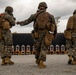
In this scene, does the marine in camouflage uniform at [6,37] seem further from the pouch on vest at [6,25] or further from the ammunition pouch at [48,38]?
the ammunition pouch at [48,38]

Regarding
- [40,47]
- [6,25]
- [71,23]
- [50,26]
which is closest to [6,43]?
[6,25]

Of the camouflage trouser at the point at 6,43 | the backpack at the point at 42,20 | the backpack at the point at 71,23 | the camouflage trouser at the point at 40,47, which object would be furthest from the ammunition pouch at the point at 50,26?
the camouflage trouser at the point at 6,43

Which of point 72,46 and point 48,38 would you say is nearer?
point 48,38

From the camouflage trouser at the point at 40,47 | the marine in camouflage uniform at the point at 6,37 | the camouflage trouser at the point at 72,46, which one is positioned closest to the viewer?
the camouflage trouser at the point at 40,47

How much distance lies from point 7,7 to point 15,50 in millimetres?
9068

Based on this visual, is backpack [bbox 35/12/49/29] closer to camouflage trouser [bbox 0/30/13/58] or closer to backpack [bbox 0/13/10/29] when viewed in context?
backpack [bbox 0/13/10/29]

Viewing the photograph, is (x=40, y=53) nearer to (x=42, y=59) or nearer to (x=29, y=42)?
(x=42, y=59)

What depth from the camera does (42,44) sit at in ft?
38.9

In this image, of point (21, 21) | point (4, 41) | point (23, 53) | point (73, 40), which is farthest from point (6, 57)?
point (23, 53)

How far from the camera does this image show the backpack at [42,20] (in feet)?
38.7

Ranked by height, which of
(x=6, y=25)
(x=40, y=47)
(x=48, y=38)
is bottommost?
(x=40, y=47)

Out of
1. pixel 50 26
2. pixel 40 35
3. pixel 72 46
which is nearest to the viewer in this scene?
pixel 50 26

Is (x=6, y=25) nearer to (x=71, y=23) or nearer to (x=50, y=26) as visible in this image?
(x=50, y=26)

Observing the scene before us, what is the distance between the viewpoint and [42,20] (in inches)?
465
